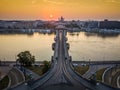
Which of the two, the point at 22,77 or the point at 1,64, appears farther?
the point at 1,64

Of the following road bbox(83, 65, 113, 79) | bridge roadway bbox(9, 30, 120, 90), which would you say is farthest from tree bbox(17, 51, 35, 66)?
road bbox(83, 65, 113, 79)

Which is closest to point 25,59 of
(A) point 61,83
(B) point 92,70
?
(B) point 92,70

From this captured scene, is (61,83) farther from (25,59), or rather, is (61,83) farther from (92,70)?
(25,59)

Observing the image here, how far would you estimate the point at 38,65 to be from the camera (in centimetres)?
1048

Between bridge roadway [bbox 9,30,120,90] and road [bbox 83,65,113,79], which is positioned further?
road [bbox 83,65,113,79]

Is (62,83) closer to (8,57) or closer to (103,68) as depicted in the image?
(103,68)

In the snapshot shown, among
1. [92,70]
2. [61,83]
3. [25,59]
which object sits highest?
[25,59]

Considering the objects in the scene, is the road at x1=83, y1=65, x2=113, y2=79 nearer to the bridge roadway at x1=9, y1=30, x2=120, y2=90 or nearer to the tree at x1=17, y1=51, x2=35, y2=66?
the bridge roadway at x1=9, y1=30, x2=120, y2=90

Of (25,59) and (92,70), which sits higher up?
(25,59)

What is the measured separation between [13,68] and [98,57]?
17.5 ft

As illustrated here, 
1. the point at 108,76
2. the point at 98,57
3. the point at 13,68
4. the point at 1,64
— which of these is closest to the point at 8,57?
the point at 1,64

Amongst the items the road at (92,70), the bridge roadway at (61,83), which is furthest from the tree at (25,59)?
the road at (92,70)

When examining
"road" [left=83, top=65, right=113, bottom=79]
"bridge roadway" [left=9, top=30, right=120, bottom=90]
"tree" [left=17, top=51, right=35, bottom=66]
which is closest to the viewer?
"bridge roadway" [left=9, top=30, right=120, bottom=90]

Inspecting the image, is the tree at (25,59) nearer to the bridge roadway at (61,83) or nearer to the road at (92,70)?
the bridge roadway at (61,83)
